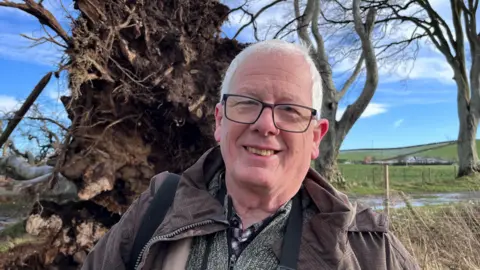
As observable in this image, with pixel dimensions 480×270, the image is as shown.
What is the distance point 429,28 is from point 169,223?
Result: 20.9 m

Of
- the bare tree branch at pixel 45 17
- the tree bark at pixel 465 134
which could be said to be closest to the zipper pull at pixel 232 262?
the bare tree branch at pixel 45 17

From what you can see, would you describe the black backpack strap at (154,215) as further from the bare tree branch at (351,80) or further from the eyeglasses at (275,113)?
the bare tree branch at (351,80)

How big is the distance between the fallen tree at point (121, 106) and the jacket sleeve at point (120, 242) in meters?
4.86

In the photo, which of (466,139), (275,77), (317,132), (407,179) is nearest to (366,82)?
(407,179)

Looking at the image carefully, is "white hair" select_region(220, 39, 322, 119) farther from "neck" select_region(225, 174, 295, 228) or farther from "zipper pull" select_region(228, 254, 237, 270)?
"zipper pull" select_region(228, 254, 237, 270)

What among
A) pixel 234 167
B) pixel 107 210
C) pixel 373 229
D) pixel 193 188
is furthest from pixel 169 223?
pixel 107 210

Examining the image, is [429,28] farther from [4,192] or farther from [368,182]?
[4,192]

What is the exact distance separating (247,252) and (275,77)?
0.77m

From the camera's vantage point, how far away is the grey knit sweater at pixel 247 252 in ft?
5.92

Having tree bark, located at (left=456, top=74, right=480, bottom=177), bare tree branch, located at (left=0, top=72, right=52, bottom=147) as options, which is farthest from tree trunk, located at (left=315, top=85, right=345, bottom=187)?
tree bark, located at (left=456, top=74, right=480, bottom=177)

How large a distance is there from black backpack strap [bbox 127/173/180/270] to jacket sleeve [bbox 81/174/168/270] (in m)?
0.03

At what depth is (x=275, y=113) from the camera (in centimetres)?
185

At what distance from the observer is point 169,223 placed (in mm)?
1800

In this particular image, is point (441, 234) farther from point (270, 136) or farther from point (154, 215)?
point (154, 215)
